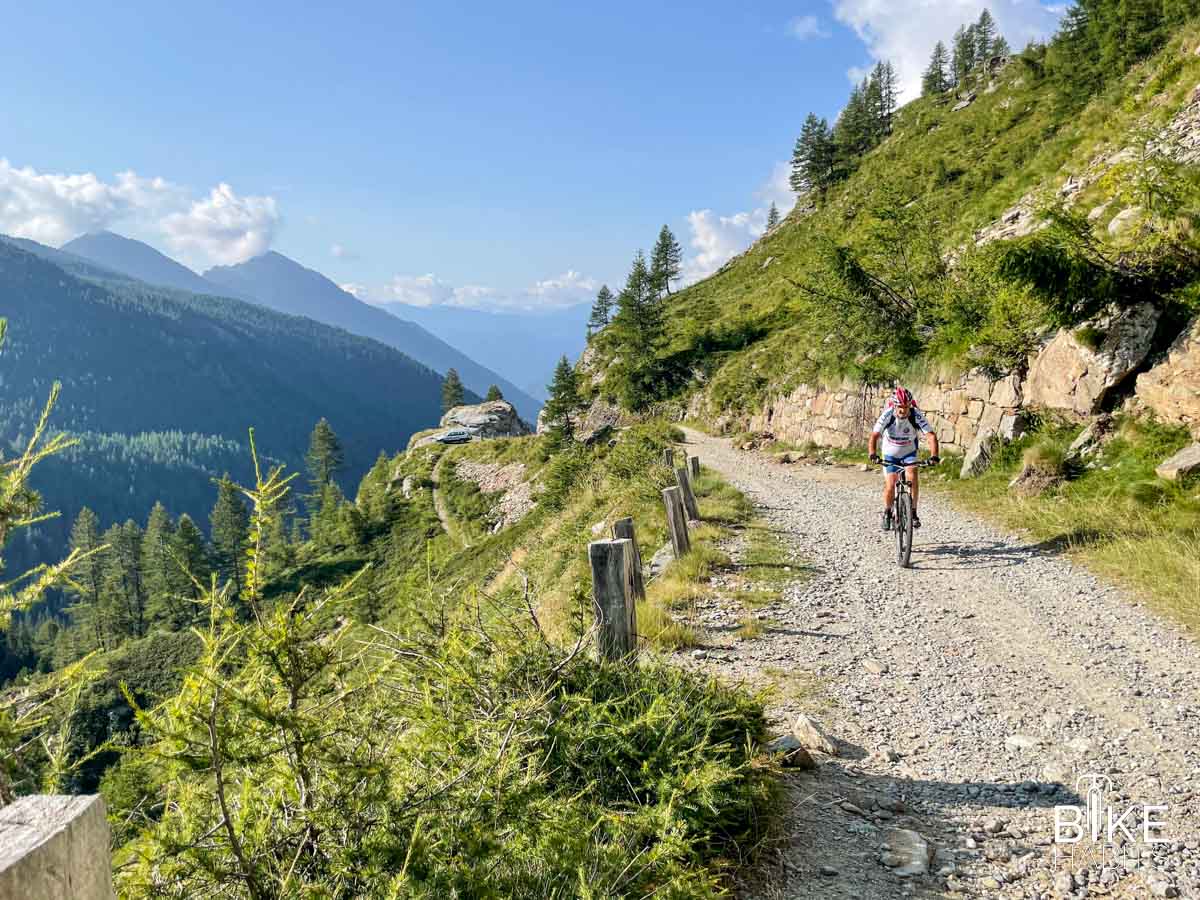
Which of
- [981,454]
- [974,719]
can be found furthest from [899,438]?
[981,454]

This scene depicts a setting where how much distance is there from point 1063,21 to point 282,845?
6713 cm

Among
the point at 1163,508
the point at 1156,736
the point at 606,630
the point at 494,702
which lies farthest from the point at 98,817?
the point at 1163,508

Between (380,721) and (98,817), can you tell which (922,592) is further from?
(98,817)

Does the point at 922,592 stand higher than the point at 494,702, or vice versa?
the point at 494,702

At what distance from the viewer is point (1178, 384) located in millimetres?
10227

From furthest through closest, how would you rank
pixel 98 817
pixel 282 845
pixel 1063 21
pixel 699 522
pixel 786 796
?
pixel 1063 21, pixel 699 522, pixel 786 796, pixel 282 845, pixel 98 817

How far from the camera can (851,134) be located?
79750mm

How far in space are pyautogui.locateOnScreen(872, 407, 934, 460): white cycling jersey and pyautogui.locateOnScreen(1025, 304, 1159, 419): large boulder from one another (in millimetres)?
4802

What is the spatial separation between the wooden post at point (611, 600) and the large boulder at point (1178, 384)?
9854mm

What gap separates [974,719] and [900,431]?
16.5 feet

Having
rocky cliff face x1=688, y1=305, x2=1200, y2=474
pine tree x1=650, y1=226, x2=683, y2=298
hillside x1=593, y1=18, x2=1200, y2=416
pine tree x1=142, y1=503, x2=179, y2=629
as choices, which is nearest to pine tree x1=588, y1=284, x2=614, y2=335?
pine tree x1=650, y1=226, x2=683, y2=298

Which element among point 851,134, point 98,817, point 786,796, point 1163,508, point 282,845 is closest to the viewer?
point 98,817

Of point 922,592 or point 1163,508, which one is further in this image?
point 1163,508

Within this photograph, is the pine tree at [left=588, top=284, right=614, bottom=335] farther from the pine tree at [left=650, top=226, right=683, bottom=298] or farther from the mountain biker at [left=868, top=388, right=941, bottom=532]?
the mountain biker at [left=868, top=388, right=941, bottom=532]
